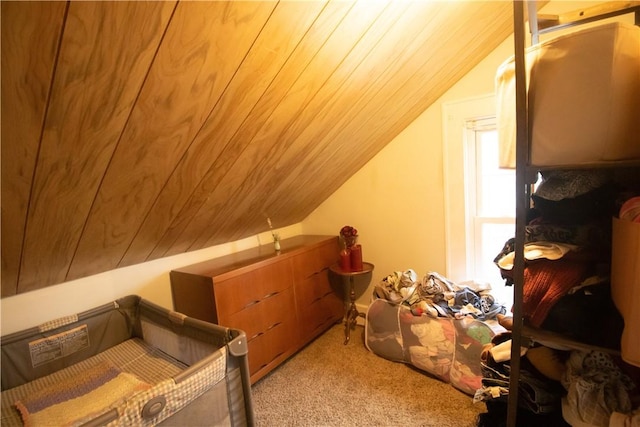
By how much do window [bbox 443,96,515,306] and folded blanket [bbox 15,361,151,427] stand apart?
7.22 ft

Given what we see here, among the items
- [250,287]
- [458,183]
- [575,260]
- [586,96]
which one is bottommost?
[250,287]

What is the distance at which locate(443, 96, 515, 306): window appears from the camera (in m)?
2.18

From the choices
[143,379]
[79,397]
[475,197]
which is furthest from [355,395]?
[475,197]

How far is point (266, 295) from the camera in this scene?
2059 millimetres

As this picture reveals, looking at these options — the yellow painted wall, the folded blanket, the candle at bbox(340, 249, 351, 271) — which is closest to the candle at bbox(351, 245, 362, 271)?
the candle at bbox(340, 249, 351, 271)

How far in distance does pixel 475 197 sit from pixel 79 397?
2.64 meters

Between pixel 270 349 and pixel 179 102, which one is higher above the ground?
→ pixel 179 102

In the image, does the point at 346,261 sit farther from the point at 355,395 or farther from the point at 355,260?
the point at 355,395

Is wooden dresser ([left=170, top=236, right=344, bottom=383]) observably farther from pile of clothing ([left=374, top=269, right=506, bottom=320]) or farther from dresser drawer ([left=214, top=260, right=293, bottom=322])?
pile of clothing ([left=374, top=269, right=506, bottom=320])

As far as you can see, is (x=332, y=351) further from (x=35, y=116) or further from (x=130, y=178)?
(x=35, y=116)

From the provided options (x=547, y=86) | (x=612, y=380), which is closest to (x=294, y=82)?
(x=547, y=86)

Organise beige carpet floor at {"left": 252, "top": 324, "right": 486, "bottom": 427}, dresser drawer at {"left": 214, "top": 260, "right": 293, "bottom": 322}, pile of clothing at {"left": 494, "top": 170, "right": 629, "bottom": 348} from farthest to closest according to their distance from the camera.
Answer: dresser drawer at {"left": 214, "top": 260, "right": 293, "bottom": 322} → beige carpet floor at {"left": 252, "top": 324, "right": 486, "bottom": 427} → pile of clothing at {"left": 494, "top": 170, "right": 629, "bottom": 348}

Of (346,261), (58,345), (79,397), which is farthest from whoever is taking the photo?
(346,261)

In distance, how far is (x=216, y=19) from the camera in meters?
0.89
